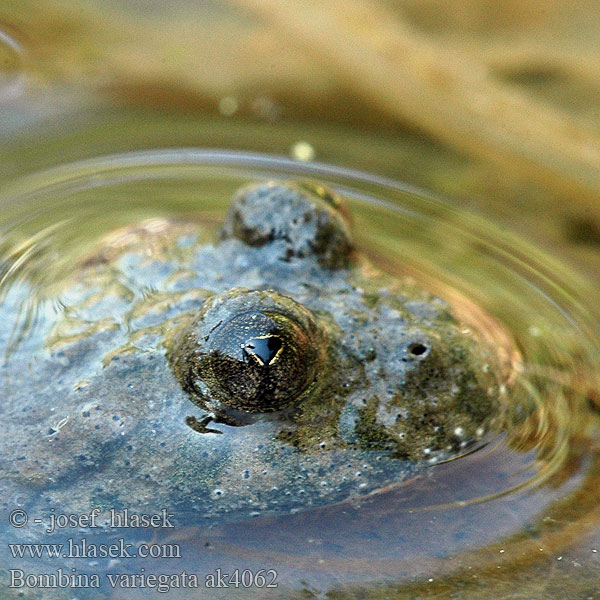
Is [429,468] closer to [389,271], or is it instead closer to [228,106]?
[389,271]

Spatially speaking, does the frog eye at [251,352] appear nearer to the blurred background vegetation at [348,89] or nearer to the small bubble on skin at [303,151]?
the blurred background vegetation at [348,89]

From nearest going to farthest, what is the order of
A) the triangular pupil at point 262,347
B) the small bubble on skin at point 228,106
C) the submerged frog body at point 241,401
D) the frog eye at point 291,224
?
the triangular pupil at point 262,347 → the submerged frog body at point 241,401 → the frog eye at point 291,224 → the small bubble on skin at point 228,106

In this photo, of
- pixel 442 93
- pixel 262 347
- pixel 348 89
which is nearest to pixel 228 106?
pixel 348 89

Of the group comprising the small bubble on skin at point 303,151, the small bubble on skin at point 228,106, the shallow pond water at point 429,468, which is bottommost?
the shallow pond water at point 429,468

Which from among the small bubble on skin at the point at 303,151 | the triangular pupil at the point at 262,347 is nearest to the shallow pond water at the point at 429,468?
the triangular pupil at the point at 262,347

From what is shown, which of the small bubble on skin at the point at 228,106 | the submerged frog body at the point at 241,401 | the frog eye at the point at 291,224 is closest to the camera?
the submerged frog body at the point at 241,401
